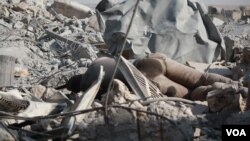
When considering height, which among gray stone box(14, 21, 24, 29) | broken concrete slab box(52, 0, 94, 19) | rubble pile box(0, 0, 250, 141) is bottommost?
rubble pile box(0, 0, 250, 141)

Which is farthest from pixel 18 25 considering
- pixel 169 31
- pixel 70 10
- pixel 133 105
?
pixel 133 105

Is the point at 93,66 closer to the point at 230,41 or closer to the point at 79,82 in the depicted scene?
the point at 79,82

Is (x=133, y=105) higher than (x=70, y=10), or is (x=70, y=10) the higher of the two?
(x=70, y=10)

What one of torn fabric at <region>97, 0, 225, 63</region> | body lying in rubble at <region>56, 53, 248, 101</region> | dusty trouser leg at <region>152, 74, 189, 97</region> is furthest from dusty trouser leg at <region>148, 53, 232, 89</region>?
torn fabric at <region>97, 0, 225, 63</region>

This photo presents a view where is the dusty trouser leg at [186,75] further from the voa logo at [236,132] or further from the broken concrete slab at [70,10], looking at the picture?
the broken concrete slab at [70,10]

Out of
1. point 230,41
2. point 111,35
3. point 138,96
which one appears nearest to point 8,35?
point 111,35

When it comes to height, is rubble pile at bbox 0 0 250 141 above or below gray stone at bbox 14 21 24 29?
below

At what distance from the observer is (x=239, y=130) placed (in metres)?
3.83

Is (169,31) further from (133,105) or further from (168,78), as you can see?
(133,105)

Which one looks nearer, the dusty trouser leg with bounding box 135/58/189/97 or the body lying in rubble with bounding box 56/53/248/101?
the body lying in rubble with bounding box 56/53/248/101

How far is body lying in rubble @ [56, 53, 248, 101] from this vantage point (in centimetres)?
577

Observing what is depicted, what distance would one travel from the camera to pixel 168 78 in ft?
20.3

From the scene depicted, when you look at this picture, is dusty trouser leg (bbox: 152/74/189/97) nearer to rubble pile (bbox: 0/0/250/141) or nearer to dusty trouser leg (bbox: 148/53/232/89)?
rubble pile (bbox: 0/0/250/141)

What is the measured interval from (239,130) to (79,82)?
9.22 feet
